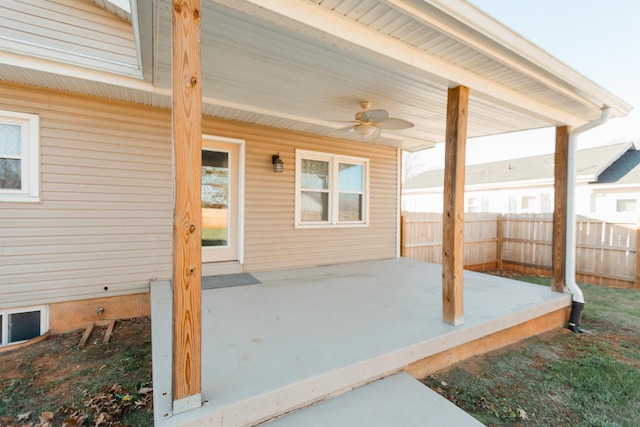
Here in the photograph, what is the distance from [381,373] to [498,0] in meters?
10.2

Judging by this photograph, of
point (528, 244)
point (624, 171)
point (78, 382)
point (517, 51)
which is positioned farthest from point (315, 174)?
point (624, 171)

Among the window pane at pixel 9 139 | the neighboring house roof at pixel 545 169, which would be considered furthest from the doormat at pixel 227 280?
the neighboring house roof at pixel 545 169

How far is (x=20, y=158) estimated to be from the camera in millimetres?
3613

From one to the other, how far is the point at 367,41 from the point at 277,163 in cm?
317

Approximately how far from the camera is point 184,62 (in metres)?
1.62

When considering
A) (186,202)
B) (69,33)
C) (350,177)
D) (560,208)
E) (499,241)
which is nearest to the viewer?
(186,202)

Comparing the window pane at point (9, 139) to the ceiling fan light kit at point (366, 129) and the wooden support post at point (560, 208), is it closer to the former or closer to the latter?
the ceiling fan light kit at point (366, 129)

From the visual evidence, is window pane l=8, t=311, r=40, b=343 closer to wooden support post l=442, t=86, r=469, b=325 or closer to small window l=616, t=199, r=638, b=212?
wooden support post l=442, t=86, r=469, b=325

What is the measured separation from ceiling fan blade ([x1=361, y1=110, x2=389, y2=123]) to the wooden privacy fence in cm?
373

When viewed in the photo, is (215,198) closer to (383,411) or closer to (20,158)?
(20,158)

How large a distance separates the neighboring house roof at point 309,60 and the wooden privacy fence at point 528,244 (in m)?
3.44

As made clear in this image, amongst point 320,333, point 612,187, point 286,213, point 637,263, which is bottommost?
point 320,333

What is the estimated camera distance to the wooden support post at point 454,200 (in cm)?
285

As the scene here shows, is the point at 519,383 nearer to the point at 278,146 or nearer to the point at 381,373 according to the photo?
the point at 381,373
